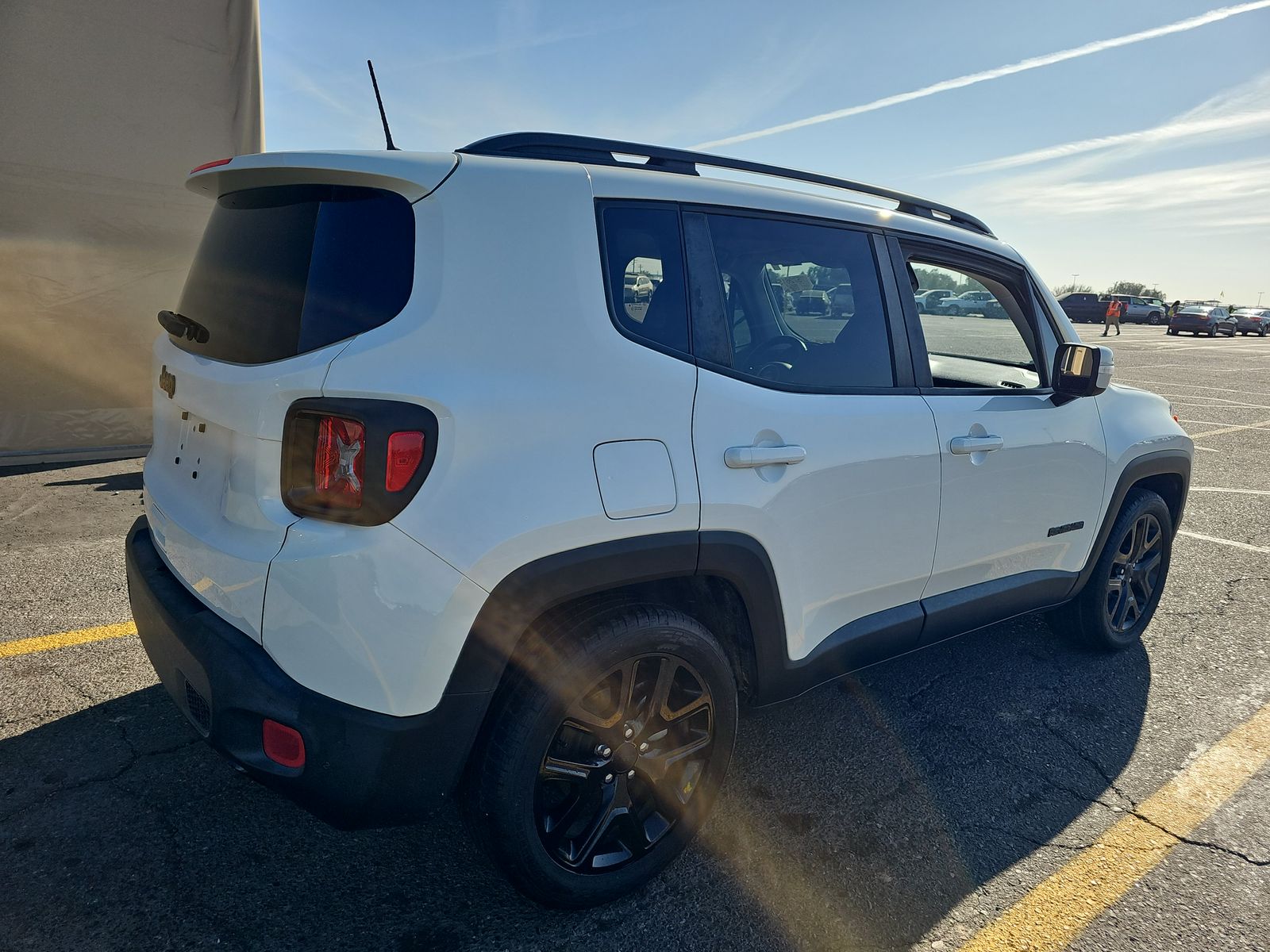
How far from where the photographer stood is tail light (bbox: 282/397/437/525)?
1685mm

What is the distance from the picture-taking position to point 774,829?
8.19 feet

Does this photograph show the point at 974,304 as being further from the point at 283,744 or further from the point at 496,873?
the point at 283,744

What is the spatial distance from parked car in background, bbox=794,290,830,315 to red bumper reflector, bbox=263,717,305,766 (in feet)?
6.05

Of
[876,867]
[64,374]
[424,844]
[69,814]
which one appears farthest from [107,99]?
[876,867]

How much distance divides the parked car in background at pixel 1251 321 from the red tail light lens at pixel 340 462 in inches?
2023

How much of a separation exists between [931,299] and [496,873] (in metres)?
2.36

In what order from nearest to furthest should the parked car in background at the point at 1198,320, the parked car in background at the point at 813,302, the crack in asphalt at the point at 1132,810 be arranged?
the crack in asphalt at the point at 1132,810
the parked car in background at the point at 813,302
the parked car in background at the point at 1198,320

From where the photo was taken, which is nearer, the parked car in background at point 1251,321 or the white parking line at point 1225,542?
the white parking line at point 1225,542

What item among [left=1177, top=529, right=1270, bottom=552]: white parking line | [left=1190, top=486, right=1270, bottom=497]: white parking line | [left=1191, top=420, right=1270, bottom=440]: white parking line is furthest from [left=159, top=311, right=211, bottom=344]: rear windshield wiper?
[left=1191, top=420, right=1270, bottom=440]: white parking line

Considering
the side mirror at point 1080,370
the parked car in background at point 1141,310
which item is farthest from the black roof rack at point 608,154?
the parked car in background at point 1141,310

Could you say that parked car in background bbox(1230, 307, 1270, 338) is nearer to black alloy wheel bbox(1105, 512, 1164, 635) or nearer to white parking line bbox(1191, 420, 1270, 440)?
white parking line bbox(1191, 420, 1270, 440)

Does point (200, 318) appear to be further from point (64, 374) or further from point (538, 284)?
point (64, 374)

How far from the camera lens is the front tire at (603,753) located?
190cm

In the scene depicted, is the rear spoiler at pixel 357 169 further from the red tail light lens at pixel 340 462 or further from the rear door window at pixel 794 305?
the rear door window at pixel 794 305
